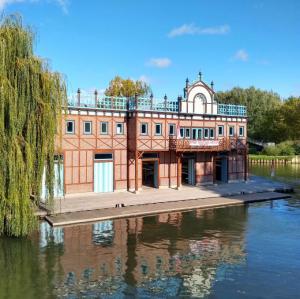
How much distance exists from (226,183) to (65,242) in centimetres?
2098

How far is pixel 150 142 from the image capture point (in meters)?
31.5

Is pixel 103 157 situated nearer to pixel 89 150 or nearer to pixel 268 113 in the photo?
pixel 89 150

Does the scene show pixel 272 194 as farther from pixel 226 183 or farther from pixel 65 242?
pixel 65 242

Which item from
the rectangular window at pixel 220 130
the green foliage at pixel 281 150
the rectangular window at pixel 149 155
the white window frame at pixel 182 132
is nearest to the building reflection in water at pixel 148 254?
the rectangular window at pixel 149 155

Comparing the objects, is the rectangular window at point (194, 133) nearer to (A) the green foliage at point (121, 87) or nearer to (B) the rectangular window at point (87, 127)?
(B) the rectangular window at point (87, 127)

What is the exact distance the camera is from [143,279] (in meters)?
14.7

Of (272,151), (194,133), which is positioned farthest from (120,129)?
(272,151)

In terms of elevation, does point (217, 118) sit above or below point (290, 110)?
below

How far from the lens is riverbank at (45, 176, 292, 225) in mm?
23922

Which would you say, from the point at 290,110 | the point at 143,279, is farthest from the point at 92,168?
the point at 290,110

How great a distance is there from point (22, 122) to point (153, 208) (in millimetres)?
10888

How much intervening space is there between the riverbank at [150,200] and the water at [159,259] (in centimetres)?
120

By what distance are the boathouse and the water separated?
23.4 ft

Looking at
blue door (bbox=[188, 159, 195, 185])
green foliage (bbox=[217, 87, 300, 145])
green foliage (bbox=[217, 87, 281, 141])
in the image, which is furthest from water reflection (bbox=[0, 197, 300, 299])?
green foliage (bbox=[217, 87, 281, 141])
